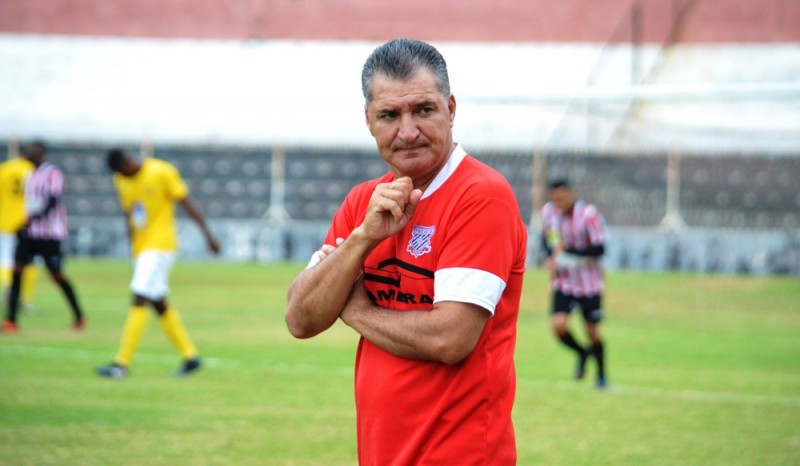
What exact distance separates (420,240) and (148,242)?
28.2 feet

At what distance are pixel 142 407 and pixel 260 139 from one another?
24978 millimetres

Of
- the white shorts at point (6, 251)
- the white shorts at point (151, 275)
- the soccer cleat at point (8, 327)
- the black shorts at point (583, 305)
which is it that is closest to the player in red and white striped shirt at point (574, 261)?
the black shorts at point (583, 305)

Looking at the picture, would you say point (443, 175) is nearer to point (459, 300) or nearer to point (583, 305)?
point (459, 300)

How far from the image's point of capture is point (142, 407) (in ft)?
32.3

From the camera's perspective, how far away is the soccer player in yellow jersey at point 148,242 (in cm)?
1135

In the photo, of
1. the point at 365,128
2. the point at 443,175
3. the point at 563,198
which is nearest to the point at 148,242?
the point at 563,198

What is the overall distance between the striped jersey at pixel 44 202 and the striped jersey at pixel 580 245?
6950 mm

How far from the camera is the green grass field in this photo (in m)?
8.25

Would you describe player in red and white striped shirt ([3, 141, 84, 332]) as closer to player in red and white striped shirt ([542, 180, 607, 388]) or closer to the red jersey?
player in red and white striped shirt ([542, 180, 607, 388])

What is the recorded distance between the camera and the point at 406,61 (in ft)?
11.1

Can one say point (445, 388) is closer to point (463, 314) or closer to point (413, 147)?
point (463, 314)

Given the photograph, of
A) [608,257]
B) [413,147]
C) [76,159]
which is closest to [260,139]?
[76,159]

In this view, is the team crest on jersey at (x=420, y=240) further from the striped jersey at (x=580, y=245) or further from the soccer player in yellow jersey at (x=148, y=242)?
the striped jersey at (x=580, y=245)

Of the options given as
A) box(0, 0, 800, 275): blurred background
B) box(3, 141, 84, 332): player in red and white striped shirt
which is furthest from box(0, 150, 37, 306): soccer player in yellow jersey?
box(0, 0, 800, 275): blurred background
